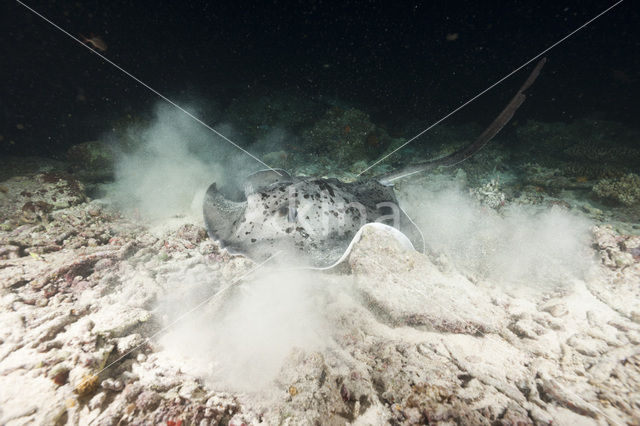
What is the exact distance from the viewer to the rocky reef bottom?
1553mm

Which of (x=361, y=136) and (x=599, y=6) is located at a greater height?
(x=599, y=6)

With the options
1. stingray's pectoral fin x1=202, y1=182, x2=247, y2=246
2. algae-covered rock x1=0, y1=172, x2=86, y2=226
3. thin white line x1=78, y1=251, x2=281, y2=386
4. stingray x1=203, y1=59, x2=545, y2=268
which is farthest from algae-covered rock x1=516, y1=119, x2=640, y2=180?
algae-covered rock x1=0, y1=172, x2=86, y2=226

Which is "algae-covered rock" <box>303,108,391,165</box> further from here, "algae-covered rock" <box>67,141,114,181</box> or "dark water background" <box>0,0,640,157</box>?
"algae-covered rock" <box>67,141,114,181</box>

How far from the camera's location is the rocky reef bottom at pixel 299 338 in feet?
5.09

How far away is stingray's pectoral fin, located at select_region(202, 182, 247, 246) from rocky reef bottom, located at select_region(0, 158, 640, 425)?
1.49 ft

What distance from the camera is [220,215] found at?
371 centimetres

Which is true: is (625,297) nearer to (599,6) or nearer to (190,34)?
(599,6)

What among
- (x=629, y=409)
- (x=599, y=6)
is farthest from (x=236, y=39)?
(x=629, y=409)

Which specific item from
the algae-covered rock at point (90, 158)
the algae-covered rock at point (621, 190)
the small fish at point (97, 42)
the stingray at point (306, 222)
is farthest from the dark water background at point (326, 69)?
the stingray at point (306, 222)

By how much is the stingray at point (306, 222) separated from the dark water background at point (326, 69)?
9.90m

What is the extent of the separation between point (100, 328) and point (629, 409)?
421cm

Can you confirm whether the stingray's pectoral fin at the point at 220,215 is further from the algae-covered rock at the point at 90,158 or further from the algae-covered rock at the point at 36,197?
the algae-covered rock at the point at 90,158

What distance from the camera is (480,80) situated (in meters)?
12.7

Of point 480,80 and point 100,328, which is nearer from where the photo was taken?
point 100,328
